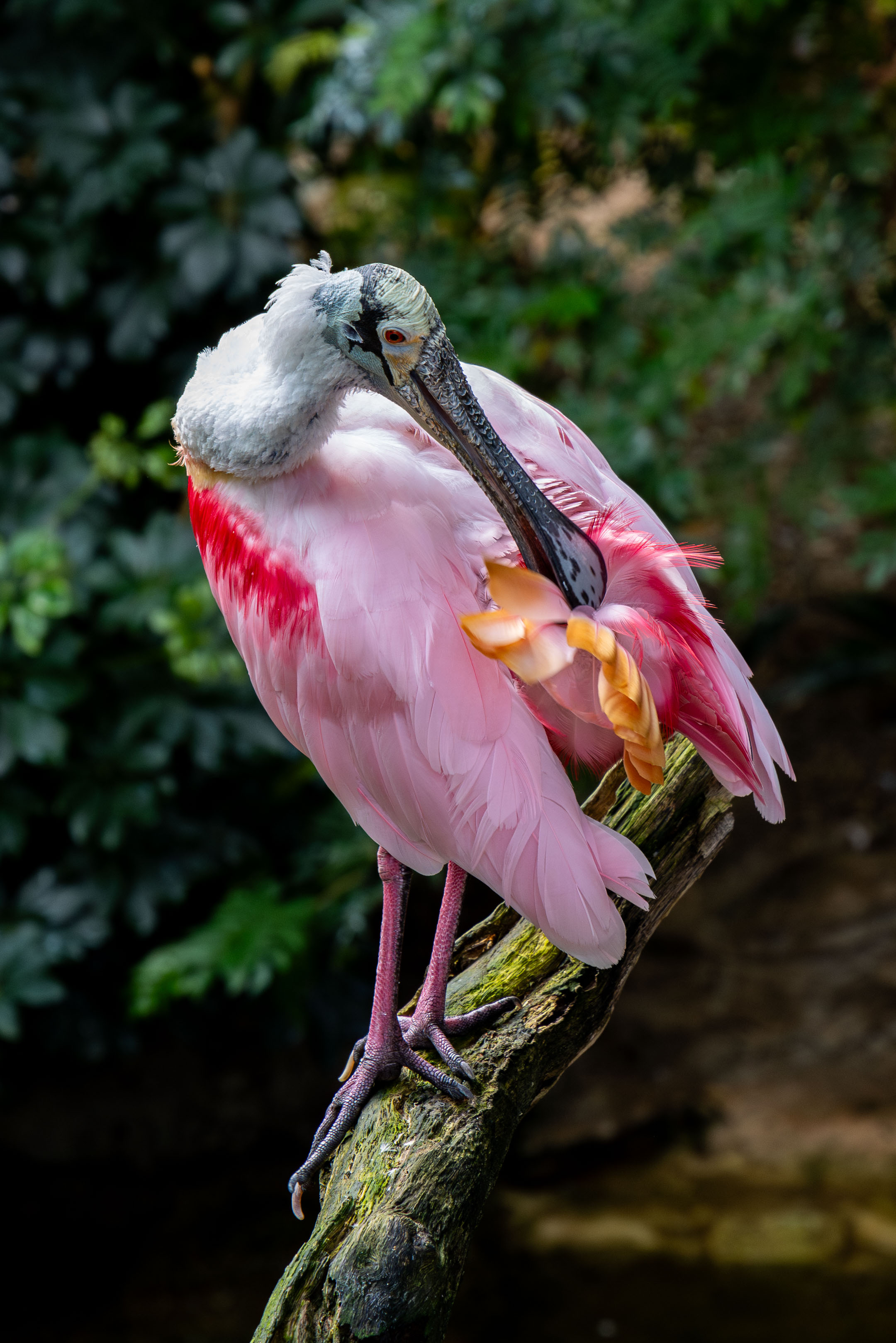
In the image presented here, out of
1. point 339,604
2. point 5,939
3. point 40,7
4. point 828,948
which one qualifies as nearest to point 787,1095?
point 828,948

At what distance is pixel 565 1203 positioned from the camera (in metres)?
3.62

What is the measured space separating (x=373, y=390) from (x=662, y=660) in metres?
0.43

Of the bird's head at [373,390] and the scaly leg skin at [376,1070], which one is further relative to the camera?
the scaly leg skin at [376,1070]

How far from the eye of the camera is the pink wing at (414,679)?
4.37 ft

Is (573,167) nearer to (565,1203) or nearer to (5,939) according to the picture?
(5,939)

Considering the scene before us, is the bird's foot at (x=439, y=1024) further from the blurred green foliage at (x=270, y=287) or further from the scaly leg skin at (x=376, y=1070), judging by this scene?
the blurred green foliage at (x=270, y=287)

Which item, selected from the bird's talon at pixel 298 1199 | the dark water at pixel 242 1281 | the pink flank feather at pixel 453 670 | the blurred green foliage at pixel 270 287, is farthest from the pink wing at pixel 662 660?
the dark water at pixel 242 1281

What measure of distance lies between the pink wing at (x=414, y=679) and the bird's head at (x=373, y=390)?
2.8 inches

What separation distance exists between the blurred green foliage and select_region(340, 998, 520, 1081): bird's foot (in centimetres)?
98

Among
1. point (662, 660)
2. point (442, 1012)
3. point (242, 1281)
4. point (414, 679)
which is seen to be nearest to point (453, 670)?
point (414, 679)

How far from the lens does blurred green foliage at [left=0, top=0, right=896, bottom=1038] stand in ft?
8.48

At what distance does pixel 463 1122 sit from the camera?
1.42 meters

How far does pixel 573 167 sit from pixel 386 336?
6.44 ft

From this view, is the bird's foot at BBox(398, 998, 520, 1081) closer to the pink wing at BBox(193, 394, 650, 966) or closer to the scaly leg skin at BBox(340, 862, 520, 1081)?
the scaly leg skin at BBox(340, 862, 520, 1081)
